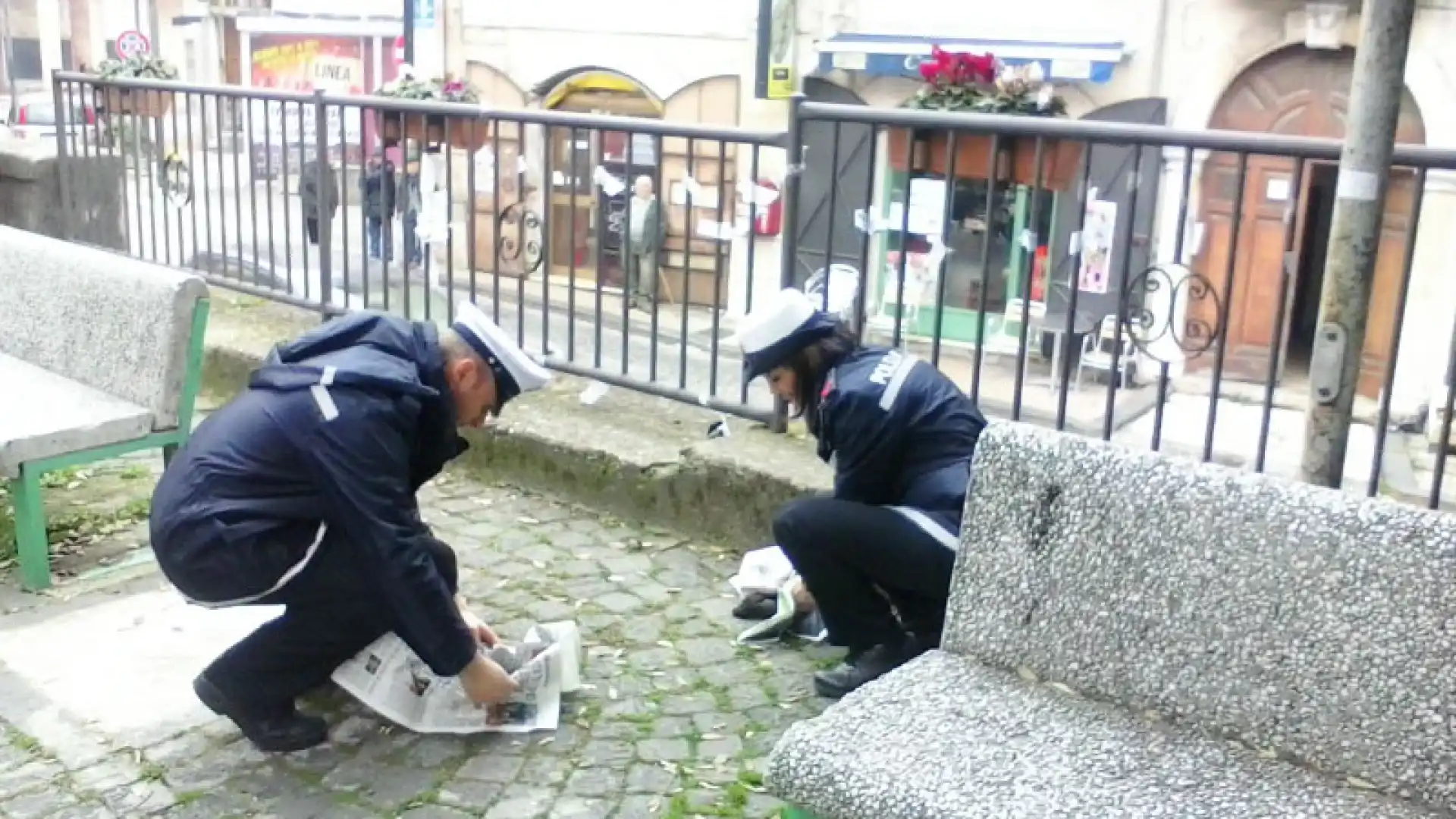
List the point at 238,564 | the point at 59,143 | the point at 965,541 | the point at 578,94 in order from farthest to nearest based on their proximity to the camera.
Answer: the point at 578,94
the point at 59,143
the point at 238,564
the point at 965,541

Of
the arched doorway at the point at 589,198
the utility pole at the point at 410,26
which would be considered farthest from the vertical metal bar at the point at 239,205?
the utility pole at the point at 410,26

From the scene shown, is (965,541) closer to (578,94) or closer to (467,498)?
(467,498)

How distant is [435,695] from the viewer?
132 inches

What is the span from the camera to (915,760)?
231cm

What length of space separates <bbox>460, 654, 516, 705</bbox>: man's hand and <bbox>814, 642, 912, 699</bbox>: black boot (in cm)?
80

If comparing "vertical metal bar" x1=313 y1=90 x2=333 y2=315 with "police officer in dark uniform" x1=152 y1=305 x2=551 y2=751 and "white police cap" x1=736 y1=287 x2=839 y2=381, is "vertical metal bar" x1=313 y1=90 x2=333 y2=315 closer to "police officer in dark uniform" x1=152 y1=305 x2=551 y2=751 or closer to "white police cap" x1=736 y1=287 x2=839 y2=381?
"police officer in dark uniform" x1=152 y1=305 x2=551 y2=751

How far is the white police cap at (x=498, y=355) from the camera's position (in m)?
3.24

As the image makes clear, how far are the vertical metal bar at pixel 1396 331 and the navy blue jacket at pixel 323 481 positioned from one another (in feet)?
7.05

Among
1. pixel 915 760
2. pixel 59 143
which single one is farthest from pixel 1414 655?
pixel 59 143

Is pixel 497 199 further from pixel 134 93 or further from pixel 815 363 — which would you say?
pixel 134 93

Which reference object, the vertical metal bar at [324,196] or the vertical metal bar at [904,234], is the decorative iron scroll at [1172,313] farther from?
the vertical metal bar at [324,196]

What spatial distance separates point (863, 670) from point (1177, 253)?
4.48 ft

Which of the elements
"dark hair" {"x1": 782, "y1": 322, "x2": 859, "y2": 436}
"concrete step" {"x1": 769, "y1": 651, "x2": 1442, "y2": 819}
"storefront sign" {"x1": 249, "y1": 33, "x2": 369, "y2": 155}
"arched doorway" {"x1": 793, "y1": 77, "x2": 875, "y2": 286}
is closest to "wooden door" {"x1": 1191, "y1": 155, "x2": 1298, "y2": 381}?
"dark hair" {"x1": 782, "y1": 322, "x2": 859, "y2": 436}

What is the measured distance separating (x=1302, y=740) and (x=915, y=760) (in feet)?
2.18
